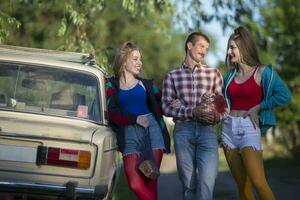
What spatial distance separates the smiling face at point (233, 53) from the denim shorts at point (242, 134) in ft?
1.76

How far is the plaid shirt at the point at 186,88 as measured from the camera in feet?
20.1

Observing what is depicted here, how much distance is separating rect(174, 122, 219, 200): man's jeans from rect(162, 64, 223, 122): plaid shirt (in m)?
0.14

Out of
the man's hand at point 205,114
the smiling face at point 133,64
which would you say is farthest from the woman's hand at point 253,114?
the smiling face at point 133,64

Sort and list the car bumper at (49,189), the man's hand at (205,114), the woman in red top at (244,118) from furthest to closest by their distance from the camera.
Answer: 1. the woman in red top at (244,118)
2. the man's hand at (205,114)
3. the car bumper at (49,189)

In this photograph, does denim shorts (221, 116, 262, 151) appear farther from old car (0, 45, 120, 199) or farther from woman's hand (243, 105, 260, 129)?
old car (0, 45, 120, 199)

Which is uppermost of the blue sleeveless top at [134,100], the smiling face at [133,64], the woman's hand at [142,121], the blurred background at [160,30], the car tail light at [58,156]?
the blurred background at [160,30]

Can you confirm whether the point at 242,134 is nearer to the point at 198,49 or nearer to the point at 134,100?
the point at 198,49

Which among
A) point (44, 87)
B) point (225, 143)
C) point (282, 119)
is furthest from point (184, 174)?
point (282, 119)

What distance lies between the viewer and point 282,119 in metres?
22.9

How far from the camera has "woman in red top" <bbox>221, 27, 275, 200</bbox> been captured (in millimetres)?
6051

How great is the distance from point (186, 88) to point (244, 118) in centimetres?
60

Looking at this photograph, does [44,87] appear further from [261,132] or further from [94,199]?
[261,132]

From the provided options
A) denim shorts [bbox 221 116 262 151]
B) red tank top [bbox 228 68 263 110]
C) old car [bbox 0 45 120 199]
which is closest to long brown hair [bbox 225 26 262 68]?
red tank top [bbox 228 68 263 110]

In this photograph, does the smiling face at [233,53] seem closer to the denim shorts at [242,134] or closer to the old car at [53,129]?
the denim shorts at [242,134]
